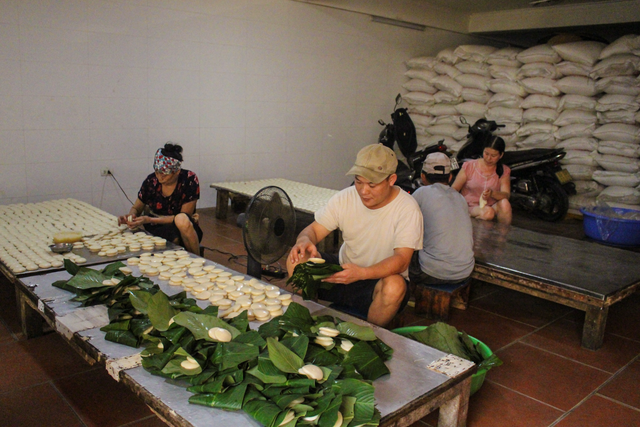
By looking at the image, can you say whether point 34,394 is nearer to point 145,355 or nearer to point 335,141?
point 145,355

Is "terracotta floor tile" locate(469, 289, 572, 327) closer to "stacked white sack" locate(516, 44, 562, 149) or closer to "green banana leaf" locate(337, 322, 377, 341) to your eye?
"green banana leaf" locate(337, 322, 377, 341)

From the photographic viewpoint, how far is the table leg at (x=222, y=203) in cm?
604

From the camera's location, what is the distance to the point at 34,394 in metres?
2.45

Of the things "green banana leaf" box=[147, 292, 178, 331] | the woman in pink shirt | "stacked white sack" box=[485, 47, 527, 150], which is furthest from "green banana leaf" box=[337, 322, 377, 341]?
"stacked white sack" box=[485, 47, 527, 150]

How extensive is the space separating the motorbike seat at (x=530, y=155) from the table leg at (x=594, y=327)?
394cm

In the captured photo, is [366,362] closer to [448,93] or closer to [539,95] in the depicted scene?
[539,95]

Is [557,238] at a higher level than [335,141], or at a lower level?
lower

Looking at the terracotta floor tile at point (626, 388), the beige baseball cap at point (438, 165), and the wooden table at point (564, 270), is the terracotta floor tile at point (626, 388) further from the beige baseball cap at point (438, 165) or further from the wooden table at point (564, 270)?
the beige baseball cap at point (438, 165)

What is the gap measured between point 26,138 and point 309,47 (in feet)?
12.3

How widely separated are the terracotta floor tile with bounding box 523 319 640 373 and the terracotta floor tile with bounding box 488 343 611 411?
10 centimetres

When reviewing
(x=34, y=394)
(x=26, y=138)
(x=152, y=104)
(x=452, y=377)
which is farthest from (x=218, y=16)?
(x=452, y=377)

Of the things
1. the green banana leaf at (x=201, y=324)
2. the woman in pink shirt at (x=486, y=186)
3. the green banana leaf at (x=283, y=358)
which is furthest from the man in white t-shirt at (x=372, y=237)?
the woman in pink shirt at (x=486, y=186)

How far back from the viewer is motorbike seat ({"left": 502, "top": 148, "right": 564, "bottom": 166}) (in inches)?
263

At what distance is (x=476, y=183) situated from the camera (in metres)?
4.79
